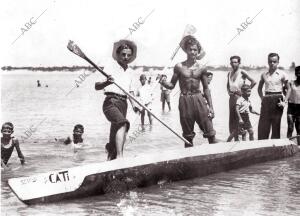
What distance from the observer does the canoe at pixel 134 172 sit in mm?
4895

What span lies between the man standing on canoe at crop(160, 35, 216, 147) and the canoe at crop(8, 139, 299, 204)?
396 millimetres

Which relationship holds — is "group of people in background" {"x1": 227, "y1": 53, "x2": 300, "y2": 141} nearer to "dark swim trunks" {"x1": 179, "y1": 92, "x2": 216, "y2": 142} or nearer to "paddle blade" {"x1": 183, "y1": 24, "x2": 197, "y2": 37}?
"paddle blade" {"x1": 183, "y1": 24, "x2": 197, "y2": 37}

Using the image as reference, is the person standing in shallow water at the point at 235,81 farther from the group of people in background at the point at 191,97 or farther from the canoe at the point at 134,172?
the canoe at the point at 134,172

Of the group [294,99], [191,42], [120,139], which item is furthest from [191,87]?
[294,99]

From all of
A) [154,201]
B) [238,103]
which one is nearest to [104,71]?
[154,201]

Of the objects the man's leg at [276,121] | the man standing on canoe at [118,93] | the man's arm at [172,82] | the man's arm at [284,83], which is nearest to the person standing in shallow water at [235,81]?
the man's arm at [284,83]

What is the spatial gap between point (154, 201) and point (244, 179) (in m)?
1.43

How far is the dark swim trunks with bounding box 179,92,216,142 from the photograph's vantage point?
20.9 ft

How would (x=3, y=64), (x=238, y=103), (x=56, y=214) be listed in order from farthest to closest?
1. (x=238, y=103)
2. (x=3, y=64)
3. (x=56, y=214)

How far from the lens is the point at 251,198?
5.00 metres

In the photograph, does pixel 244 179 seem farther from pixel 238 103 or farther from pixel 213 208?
pixel 238 103

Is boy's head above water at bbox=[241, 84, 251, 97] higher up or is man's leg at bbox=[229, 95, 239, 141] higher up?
boy's head above water at bbox=[241, 84, 251, 97]

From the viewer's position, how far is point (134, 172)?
17.7 feet

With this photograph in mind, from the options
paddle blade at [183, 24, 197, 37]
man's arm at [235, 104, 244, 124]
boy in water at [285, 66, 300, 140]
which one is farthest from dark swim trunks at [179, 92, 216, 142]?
boy in water at [285, 66, 300, 140]
